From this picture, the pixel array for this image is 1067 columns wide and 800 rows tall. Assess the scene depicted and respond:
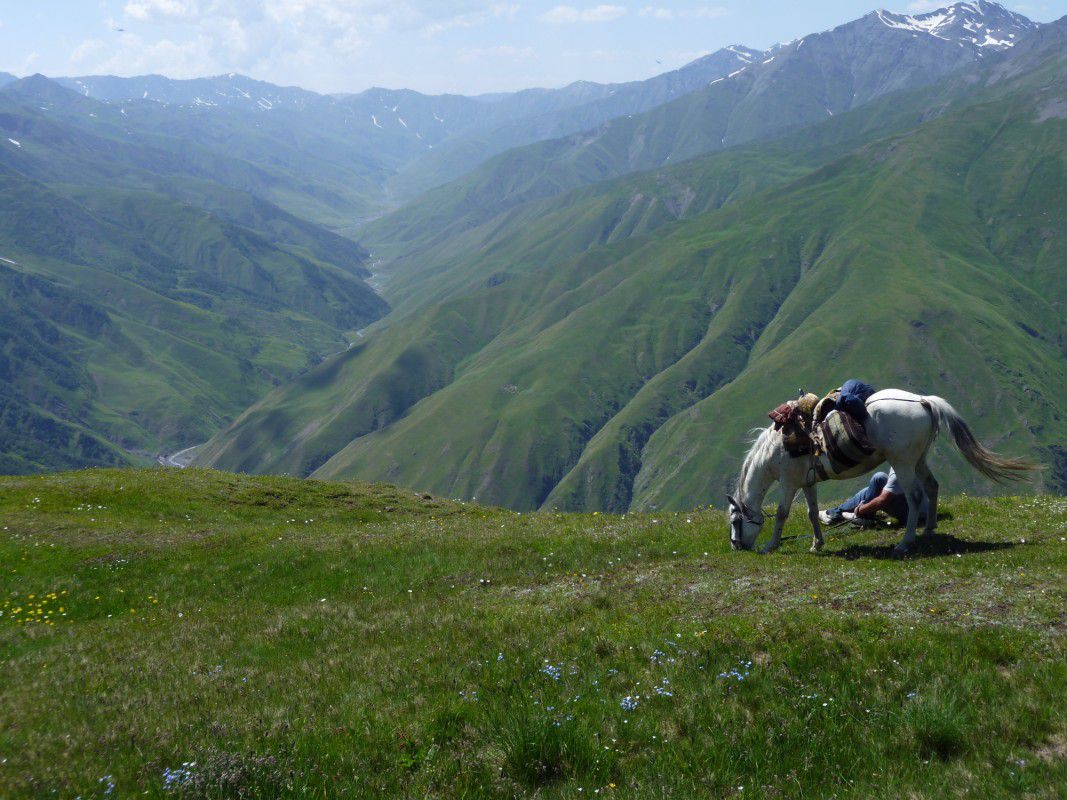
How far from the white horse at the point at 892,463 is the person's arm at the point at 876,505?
1.60 m

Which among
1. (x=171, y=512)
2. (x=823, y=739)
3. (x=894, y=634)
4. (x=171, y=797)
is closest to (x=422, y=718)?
(x=171, y=797)

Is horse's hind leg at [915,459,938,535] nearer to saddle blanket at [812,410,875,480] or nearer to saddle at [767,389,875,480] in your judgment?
saddle blanket at [812,410,875,480]

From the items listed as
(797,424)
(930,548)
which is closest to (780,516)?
(797,424)

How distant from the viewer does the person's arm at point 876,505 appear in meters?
20.8

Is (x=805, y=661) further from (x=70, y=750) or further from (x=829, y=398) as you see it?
(x=829, y=398)

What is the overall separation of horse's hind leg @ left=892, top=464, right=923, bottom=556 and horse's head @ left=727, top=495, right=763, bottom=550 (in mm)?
3429

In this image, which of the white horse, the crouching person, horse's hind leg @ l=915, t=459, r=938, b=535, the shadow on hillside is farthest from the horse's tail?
the shadow on hillside

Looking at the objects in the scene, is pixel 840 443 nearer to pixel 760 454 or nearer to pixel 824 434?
pixel 824 434

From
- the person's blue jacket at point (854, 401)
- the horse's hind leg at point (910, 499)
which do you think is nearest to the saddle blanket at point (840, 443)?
the person's blue jacket at point (854, 401)

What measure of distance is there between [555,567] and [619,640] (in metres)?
9.50

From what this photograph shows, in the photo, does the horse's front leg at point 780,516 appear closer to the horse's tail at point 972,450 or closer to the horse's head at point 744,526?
the horse's head at point 744,526

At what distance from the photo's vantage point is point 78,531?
97.0 ft

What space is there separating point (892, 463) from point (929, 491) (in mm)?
1442

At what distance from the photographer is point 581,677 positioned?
9844 mm
